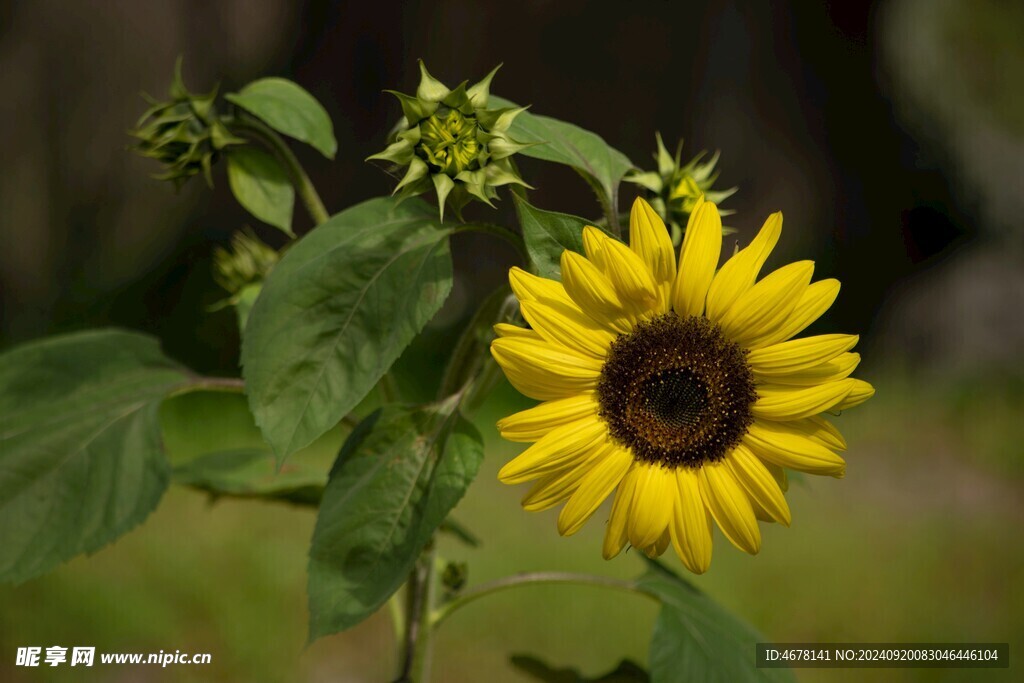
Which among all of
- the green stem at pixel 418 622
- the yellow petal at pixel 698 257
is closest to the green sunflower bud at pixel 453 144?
the yellow petal at pixel 698 257

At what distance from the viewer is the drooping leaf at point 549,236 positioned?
642 millimetres

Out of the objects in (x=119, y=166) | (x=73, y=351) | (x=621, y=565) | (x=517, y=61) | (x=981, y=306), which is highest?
(x=517, y=61)

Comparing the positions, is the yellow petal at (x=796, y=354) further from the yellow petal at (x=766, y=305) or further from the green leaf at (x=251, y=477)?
the green leaf at (x=251, y=477)

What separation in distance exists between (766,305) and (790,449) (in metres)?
0.10

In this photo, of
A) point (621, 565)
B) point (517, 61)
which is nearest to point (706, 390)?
point (621, 565)

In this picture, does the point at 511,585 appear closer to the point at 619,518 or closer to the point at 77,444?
the point at 619,518

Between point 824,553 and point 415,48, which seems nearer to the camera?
point 824,553

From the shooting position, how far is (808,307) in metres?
0.65

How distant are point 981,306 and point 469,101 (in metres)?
2.40

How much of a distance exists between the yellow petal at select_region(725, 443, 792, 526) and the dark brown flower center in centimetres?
1

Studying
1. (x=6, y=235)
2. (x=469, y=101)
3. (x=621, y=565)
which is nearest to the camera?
Result: (x=469, y=101)

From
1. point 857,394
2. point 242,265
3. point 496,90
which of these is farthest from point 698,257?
point 496,90

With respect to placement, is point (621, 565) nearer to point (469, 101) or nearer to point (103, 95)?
point (469, 101)

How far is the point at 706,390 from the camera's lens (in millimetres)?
698
